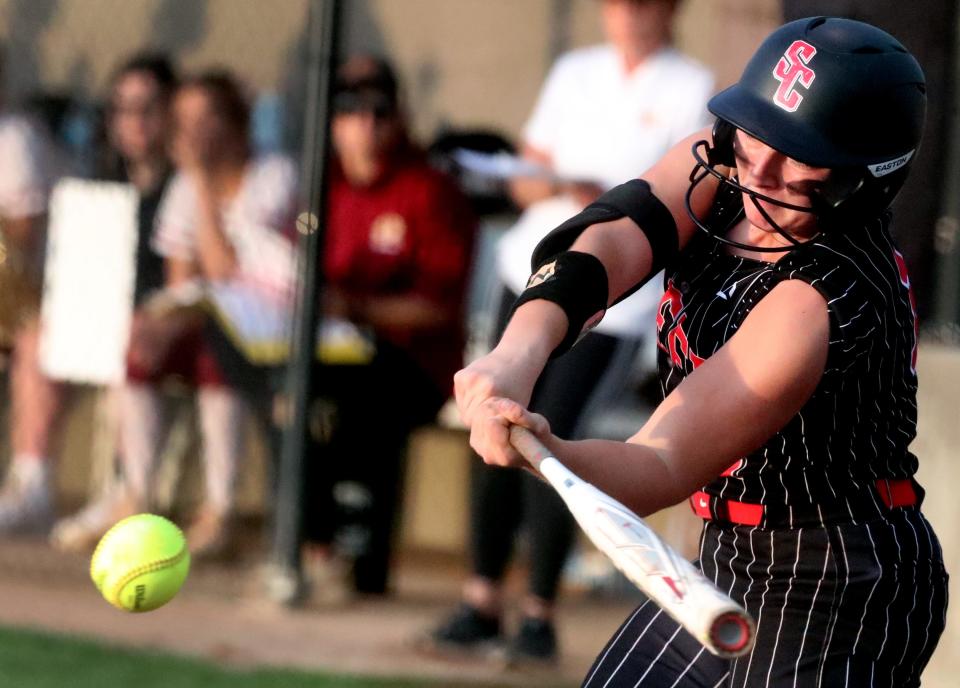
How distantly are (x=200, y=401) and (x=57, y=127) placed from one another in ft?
4.30

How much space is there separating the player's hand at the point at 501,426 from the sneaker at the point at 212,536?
159 inches

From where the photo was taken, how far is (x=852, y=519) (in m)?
2.68

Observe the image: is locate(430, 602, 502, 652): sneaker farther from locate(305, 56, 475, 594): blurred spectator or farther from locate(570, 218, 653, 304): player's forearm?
locate(570, 218, 653, 304): player's forearm

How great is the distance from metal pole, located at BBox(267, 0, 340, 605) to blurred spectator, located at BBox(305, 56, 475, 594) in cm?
19

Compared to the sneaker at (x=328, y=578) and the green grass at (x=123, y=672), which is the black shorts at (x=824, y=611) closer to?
the green grass at (x=123, y=672)

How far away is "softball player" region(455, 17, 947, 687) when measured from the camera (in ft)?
7.98

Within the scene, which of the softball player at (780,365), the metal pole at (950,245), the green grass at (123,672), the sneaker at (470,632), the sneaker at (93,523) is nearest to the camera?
the softball player at (780,365)

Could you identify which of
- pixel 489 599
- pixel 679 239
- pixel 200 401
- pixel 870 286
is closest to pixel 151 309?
pixel 200 401

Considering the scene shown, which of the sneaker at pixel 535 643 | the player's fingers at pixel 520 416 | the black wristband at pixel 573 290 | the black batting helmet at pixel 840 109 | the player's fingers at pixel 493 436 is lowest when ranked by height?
the sneaker at pixel 535 643

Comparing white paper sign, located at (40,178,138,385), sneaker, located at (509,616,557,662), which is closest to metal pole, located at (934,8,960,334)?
sneaker, located at (509,616,557,662)

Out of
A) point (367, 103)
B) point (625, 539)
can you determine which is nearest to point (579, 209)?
point (367, 103)

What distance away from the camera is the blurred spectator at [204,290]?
6.15 m

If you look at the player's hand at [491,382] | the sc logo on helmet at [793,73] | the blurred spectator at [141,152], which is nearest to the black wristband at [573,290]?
the player's hand at [491,382]

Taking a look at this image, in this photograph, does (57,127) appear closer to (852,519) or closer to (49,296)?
(49,296)
